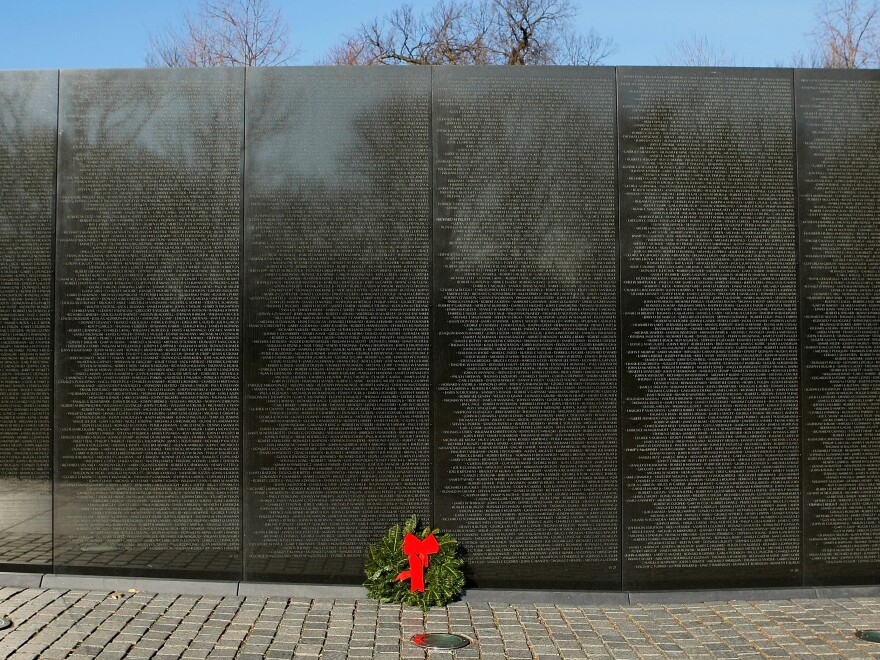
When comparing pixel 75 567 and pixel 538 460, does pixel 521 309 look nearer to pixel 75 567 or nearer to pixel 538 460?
pixel 538 460

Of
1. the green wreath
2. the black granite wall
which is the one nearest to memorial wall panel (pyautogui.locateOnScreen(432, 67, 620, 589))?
the black granite wall

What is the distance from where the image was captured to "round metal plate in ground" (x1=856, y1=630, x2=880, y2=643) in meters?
7.00

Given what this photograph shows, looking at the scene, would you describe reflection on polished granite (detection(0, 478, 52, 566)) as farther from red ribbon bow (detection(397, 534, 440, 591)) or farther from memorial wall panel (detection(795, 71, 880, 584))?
memorial wall panel (detection(795, 71, 880, 584))

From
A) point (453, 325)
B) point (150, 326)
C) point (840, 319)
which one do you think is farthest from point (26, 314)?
point (840, 319)

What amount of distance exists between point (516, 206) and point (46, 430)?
A: 5294 millimetres

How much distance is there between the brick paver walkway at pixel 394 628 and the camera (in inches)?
263

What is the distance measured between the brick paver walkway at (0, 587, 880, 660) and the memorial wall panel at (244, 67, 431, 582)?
2.90ft

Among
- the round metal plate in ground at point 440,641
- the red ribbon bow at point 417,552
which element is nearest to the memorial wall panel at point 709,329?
the red ribbon bow at point 417,552

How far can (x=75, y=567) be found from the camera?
27.6 feet

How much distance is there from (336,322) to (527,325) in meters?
1.91

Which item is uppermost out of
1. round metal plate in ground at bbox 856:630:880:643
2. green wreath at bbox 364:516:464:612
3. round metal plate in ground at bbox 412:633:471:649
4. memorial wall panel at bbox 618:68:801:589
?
memorial wall panel at bbox 618:68:801:589

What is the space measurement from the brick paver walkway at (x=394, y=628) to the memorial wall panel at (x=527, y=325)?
761 millimetres

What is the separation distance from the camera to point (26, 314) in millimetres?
8586

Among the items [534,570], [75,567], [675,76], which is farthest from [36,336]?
[675,76]
